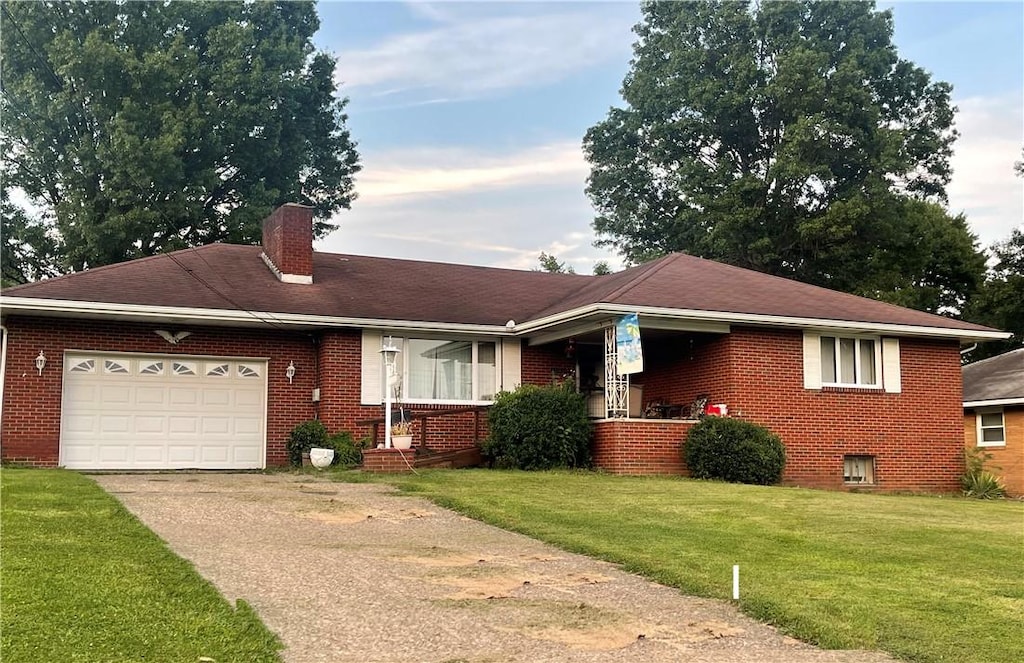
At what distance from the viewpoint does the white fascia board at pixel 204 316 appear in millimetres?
16797

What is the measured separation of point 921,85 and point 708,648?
35.1 metres

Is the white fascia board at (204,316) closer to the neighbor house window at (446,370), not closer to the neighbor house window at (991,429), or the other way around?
the neighbor house window at (446,370)

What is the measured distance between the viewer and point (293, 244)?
2064 cm

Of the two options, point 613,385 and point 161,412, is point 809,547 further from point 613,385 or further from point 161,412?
point 161,412

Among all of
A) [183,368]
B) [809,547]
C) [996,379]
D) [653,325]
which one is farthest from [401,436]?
[996,379]

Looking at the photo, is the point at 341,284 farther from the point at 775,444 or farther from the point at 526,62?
the point at 775,444

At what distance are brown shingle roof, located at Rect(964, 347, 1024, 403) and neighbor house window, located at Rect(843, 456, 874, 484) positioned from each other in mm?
3728

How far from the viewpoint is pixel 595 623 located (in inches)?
273

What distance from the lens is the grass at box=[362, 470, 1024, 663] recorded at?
698 cm

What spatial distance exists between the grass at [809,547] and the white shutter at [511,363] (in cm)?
409

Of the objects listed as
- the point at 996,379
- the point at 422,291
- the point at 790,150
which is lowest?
the point at 996,379

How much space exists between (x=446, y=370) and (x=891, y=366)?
8650mm

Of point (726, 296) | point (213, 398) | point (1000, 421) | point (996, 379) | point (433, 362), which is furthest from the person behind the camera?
point (996, 379)

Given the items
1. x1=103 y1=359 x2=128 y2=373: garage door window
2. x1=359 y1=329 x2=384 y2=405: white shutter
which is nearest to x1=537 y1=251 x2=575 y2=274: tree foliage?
x1=359 y1=329 x2=384 y2=405: white shutter
